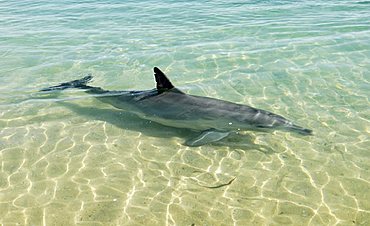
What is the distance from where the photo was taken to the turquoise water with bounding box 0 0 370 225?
5.45m

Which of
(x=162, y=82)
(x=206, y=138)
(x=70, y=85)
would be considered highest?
(x=162, y=82)

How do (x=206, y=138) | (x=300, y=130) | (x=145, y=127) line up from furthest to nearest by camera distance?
(x=145, y=127) < (x=300, y=130) < (x=206, y=138)

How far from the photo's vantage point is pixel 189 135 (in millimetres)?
7383

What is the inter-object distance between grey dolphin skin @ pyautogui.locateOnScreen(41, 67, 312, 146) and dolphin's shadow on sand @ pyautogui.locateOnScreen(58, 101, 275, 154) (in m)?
0.13

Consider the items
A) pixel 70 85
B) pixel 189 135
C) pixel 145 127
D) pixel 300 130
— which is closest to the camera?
pixel 300 130

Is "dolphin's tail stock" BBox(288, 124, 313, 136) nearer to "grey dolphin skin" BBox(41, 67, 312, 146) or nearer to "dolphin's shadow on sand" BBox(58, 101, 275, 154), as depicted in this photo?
"grey dolphin skin" BBox(41, 67, 312, 146)

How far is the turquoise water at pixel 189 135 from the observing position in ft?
17.9

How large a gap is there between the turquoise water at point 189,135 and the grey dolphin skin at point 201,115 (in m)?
0.21

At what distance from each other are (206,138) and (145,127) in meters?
1.50

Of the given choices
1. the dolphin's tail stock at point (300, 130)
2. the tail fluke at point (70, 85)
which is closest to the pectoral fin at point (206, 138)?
the dolphin's tail stock at point (300, 130)

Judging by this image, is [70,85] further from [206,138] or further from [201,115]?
[206,138]

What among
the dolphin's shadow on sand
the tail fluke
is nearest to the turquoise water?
the dolphin's shadow on sand

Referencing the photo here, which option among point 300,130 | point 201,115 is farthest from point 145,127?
point 300,130

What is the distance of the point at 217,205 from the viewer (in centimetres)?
543
